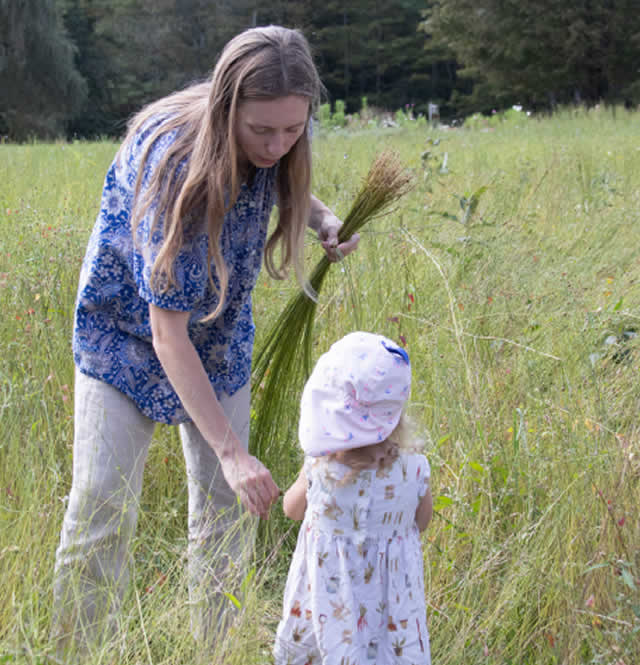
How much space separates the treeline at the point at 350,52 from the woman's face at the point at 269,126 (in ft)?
76.7

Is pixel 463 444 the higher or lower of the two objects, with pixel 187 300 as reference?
lower

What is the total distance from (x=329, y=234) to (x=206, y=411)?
631 millimetres

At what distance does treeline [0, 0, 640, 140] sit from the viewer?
24.4 metres

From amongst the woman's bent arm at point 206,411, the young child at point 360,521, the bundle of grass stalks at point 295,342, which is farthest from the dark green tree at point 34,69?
the young child at point 360,521

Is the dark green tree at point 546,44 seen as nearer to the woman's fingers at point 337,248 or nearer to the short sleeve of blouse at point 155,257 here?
the woman's fingers at point 337,248

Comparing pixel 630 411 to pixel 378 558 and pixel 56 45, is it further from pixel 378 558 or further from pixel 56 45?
pixel 56 45

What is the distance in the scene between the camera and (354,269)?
282 centimetres

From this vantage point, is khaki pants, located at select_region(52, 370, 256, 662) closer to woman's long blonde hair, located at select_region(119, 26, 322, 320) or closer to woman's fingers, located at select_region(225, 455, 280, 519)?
woman's fingers, located at select_region(225, 455, 280, 519)

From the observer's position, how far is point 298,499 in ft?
4.42

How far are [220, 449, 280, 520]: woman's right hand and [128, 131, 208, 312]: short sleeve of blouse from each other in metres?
0.28

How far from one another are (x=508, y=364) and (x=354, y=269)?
665 mm

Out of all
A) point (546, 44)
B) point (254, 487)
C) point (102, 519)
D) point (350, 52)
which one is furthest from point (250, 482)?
point (350, 52)

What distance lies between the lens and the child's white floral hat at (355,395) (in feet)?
3.96

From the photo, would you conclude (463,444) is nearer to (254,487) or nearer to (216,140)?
(254,487)
